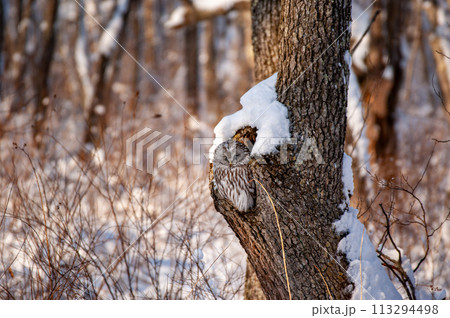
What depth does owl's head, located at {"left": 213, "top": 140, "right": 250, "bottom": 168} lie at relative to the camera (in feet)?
6.78

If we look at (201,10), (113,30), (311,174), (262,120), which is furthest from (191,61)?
(311,174)

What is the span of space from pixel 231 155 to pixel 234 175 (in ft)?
0.41

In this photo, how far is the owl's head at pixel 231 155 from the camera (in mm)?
2066

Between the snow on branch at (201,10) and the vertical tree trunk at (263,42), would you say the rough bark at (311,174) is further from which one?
the snow on branch at (201,10)

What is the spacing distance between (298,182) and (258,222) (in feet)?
1.01

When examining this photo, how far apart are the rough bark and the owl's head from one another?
73 millimetres

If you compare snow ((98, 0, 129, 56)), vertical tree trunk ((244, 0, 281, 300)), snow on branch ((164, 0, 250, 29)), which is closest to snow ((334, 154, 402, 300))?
vertical tree trunk ((244, 0, 281, 300))

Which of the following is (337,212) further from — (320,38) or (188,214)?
(188,214)

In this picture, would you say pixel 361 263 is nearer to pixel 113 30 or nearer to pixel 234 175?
pixel 234 175

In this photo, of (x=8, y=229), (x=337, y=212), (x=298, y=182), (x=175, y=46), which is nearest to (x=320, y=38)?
(x=298, y=182)

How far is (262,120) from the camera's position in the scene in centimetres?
205

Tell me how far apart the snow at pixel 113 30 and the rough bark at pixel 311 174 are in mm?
5420
